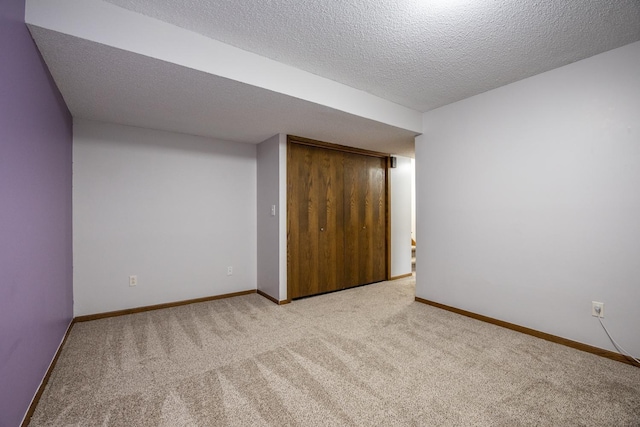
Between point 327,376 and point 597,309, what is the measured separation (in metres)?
2.13

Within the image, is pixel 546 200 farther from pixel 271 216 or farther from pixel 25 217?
pixel 25 217

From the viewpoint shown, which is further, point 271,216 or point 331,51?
point 271,216

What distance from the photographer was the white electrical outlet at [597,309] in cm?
209

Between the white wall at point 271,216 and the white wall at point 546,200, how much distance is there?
1806mm

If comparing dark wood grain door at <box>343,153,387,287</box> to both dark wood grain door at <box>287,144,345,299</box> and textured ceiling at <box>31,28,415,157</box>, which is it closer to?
dark wood grain door at <box>287,144,345,299</box>

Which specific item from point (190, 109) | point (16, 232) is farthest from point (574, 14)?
point (16, 232)

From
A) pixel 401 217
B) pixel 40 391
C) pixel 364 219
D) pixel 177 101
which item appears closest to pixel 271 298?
pixel 364 219

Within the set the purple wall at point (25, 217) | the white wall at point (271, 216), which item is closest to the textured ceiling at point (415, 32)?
the purple wall at point (25, 217)

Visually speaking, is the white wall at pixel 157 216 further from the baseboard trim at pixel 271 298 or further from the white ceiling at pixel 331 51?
the white ceiling at pixel 331 51

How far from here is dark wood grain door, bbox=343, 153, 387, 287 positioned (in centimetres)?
405

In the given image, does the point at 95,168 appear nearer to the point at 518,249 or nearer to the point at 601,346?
the point at 518,249

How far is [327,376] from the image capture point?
1.81 meters

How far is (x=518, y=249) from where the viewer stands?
100 inches

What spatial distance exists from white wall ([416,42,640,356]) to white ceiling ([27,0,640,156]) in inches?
9.9
